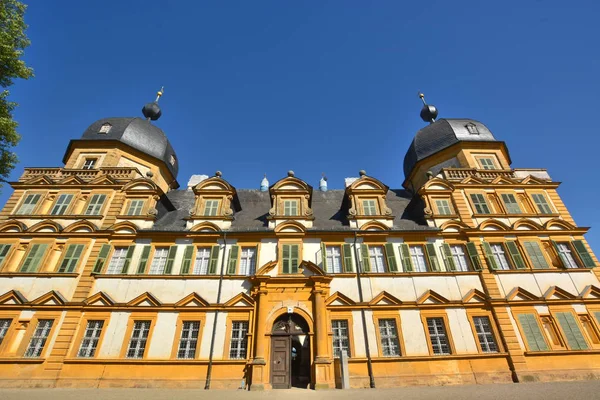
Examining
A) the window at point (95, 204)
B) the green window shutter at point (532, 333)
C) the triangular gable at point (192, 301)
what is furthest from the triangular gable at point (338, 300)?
the window at point (95, 204)

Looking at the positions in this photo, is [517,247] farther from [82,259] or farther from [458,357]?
[82,259]

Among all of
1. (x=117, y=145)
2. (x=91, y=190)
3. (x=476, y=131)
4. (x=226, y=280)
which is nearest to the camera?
(x=226, y=280)

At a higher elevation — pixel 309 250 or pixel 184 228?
pixel 184 228

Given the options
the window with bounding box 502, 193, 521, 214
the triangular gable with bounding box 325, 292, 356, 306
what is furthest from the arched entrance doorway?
the window with bounding box 502, 193, 521, 214

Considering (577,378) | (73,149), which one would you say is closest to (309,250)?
(577,378)

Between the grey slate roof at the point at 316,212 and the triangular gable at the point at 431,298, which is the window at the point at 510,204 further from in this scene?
the triangular gable at the point at 431,298

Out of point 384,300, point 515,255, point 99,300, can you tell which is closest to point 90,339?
point 99,300

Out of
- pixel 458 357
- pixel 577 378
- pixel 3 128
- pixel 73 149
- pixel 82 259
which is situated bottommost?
pixel 577 378

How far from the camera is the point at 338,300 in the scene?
52.1 feet

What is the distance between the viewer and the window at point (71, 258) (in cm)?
1648

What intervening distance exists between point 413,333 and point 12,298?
19.5m

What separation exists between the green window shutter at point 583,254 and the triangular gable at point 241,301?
17707mm

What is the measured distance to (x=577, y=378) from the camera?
14.0 metres

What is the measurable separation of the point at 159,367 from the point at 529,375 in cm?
1648
